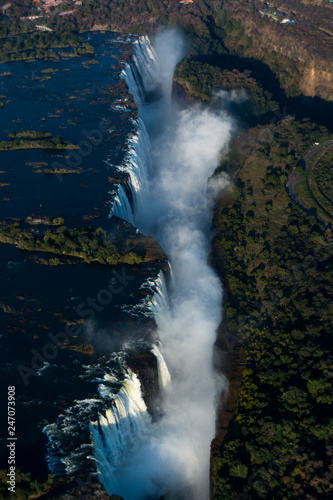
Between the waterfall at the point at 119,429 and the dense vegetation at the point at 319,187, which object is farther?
the dense vegetation at the point at 319,187

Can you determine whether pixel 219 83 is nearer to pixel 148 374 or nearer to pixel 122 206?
pixel 122 206

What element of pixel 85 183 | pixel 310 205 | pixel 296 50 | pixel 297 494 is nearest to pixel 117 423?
pixel 297 494

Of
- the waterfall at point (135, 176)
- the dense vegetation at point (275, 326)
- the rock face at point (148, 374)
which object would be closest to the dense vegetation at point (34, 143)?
the waterfall at point (135, 176)

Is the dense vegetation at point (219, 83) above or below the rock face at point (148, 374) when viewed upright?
above

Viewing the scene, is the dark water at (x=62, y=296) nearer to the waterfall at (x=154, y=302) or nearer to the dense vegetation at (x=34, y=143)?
the waterfall at (x=154, y=302)

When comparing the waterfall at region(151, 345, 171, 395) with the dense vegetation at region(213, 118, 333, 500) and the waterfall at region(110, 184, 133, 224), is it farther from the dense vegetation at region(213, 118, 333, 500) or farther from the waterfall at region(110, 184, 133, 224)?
the waterfall at region(110, 184, 133, 224)

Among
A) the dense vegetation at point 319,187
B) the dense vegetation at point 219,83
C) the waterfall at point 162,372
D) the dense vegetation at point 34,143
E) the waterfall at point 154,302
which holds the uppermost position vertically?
the dense vegetation at point 219,83

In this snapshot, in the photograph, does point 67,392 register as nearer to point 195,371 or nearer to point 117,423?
point 117,423

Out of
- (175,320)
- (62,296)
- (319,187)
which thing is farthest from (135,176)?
(319,187)
